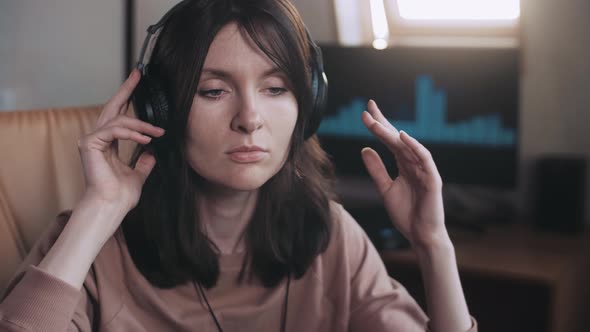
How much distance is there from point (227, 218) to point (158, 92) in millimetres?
257

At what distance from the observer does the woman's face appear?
104 centimetres

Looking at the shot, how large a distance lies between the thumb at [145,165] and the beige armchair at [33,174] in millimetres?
307

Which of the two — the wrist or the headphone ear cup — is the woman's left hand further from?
the headphone ear cup

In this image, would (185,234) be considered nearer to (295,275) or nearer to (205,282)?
(205,282)

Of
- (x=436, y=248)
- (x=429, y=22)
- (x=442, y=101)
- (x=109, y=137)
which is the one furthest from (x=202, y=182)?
(x=429, y=22)

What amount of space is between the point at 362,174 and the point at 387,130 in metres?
1.32

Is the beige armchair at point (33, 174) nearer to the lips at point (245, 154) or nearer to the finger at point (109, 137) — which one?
the finger at point (109, 137)

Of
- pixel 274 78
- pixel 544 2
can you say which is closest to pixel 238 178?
pixel 274 78

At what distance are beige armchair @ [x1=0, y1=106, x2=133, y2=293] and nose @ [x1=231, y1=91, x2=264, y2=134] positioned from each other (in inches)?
19.0

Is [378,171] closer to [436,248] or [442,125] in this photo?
[436,248]

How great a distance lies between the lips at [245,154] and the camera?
1.05 m

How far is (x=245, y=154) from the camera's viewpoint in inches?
41.3

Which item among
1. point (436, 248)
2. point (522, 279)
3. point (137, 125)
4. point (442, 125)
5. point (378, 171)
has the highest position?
point (137, 125)

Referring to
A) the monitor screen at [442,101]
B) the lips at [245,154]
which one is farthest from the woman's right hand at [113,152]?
the monitor screen at [442,101]
